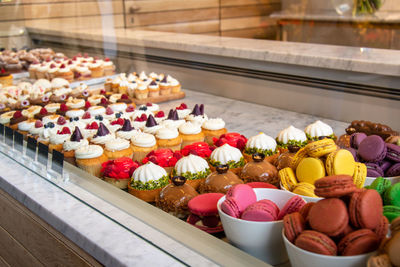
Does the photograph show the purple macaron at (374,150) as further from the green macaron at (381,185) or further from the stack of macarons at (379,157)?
the green macaron at (381,185)

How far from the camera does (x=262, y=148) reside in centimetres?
155

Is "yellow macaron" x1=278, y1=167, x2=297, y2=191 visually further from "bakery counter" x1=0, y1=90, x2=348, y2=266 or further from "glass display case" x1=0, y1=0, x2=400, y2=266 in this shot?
"bakery counter" x1=0, y1=90, x2=348, y2=266

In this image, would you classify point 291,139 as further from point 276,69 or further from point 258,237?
point 276,69

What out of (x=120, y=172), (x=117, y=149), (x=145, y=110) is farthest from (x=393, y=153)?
(x=145, y=110)

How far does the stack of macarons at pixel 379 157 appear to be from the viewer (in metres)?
1.18

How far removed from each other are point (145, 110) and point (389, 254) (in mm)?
1576

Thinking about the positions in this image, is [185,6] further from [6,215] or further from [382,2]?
[6,215]

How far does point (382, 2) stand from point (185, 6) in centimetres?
230

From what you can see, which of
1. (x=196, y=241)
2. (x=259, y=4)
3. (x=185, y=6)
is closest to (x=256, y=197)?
(x=196, y=241)

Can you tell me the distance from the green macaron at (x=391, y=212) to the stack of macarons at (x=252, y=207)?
162 mm

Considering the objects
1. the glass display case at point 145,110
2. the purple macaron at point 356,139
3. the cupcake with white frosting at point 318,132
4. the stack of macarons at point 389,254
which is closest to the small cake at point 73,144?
the glass display case at point 145,110

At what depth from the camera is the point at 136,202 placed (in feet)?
4.12

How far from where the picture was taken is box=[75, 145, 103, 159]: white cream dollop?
1625 millimetres

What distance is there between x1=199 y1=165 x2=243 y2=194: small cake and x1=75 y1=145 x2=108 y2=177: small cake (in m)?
0.45
